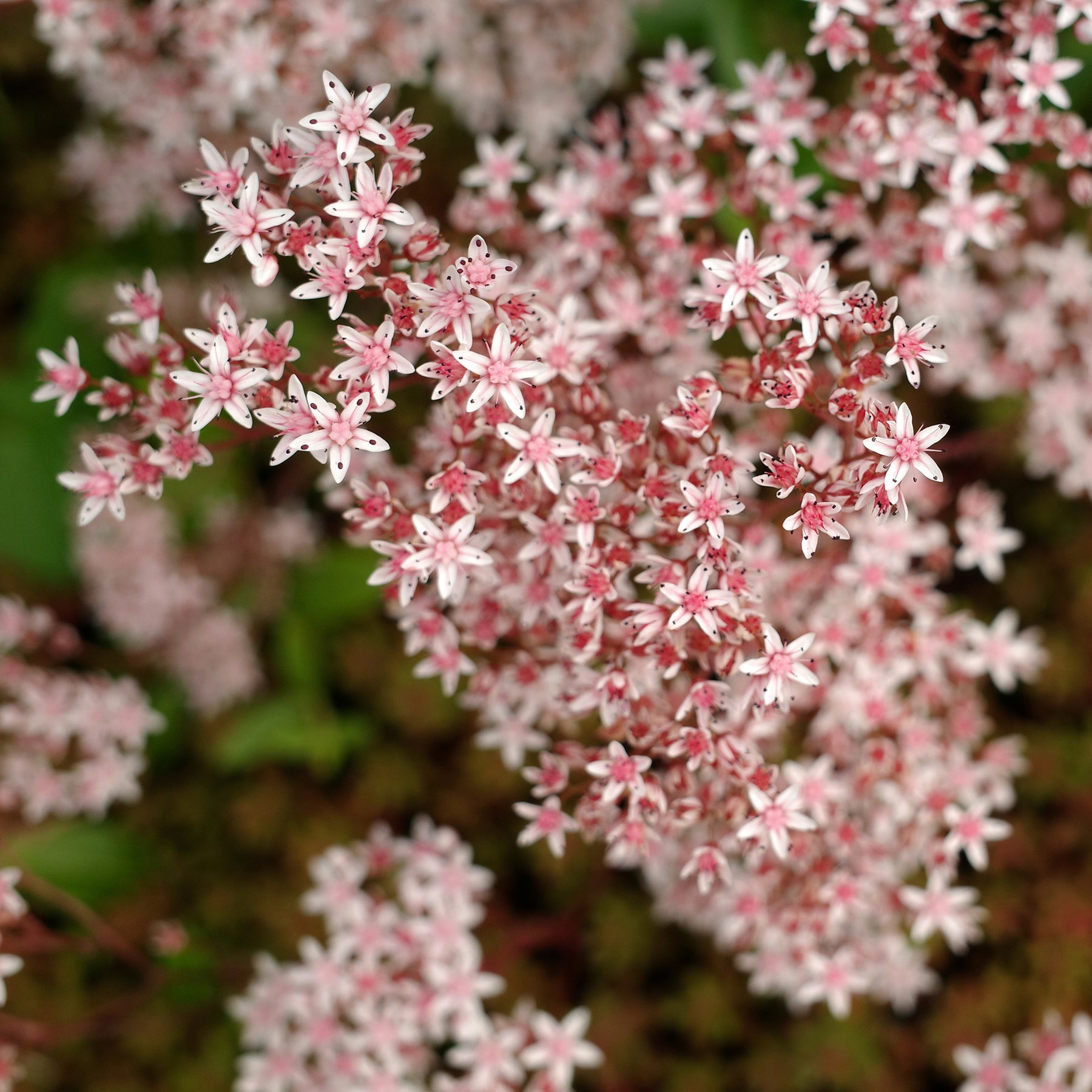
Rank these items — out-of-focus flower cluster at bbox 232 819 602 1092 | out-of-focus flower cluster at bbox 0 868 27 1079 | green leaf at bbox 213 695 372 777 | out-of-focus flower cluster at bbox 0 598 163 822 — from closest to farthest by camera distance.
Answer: out-of-focus flower cluster at bbox 0 868 27 1079 → out-of-focus flower cluster at bbox 232 819 602 1092 → out-of-focus flower cluster at bbox 0 598 163 822 → green leaf at bbox 213 695 372 777

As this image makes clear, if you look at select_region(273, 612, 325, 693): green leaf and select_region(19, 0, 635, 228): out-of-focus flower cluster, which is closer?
select_region(19, 0, 635, 228): out-of-focus flower cluster

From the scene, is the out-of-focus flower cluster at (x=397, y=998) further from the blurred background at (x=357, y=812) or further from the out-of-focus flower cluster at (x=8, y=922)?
the out-of-focus flower cluster at (x=8, y=922)

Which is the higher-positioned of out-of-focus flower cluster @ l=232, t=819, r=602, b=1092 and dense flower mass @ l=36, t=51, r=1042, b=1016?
dense flower mass @ l=36, t=51, r=1042, b=1016

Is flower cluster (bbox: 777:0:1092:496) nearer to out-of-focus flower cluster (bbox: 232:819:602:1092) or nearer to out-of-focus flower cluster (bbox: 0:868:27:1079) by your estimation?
out-of-focus flower cluster (bbox: 232:819:602:1092)

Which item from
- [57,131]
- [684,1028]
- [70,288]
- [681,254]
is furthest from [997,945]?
[57,131]

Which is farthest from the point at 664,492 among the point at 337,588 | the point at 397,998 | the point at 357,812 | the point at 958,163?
the point at 357,812

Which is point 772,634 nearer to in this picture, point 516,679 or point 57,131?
point 516,679

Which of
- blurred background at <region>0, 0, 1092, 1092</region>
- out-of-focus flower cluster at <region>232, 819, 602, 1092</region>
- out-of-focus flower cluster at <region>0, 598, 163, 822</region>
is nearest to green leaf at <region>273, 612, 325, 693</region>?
blurred background at <region>0, 0, 1092, 1092</region>

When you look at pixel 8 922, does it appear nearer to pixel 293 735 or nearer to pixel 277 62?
pixel 293 735
